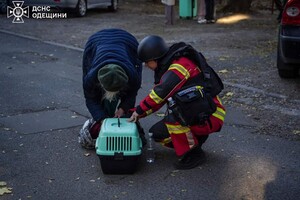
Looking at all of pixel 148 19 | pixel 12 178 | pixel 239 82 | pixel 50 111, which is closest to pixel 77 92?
pixel 50 111

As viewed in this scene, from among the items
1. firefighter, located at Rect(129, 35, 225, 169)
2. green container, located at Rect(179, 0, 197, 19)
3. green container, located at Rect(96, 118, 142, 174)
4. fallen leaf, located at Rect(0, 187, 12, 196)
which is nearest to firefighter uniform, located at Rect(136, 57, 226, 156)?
firefighter, located at Rect(129, 35, 225, 169)

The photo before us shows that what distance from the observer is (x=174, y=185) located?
→ 15.0ft

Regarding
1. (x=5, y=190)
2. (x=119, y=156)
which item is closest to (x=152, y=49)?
(x=119, y=156)

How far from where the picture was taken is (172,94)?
183 inches

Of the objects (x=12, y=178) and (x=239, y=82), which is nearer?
(x=12, y=178)

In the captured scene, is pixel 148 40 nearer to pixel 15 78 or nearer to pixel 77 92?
pixel 77 92

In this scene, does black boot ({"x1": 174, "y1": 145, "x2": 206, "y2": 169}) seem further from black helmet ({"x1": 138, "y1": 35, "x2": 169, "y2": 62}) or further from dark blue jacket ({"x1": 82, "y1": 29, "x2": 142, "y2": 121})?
black helmet ({"x1": 138, "y1": 35, "x2": 169, "y2": 62})

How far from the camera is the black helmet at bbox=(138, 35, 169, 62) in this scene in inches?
185

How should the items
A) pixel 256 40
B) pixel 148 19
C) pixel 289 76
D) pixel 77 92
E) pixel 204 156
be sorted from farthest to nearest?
pixel 148 19 → pixel 256 40 → pixel 289 76 → pixel 77 92 → pixel 204 156

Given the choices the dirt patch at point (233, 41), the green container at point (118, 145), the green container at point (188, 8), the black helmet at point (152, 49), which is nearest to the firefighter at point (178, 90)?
the black helmet at point (152, 49)

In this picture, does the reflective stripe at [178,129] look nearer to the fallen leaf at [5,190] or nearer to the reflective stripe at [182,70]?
the reflective stripe at [182,70]

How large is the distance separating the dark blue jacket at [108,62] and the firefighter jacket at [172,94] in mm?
374

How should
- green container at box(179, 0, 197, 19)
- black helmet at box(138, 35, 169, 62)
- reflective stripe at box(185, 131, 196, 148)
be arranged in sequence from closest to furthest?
black helmet at box(138, 35, 169, 62), reflective stripe at box(185, 131, 196, 148), green container at box(179, 0, 197, 19)

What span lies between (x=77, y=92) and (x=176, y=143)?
3.32m
